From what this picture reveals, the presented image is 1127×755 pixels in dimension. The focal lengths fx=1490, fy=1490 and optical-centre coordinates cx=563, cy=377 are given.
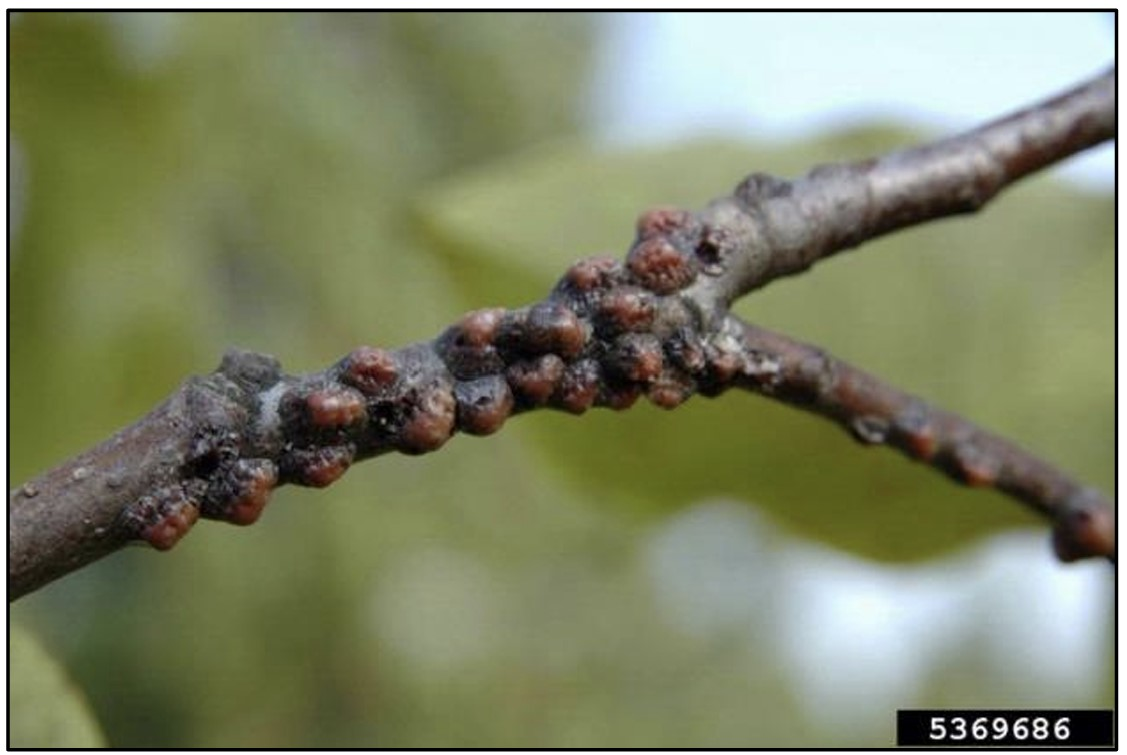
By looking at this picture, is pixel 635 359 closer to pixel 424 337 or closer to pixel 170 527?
pixel 170 527

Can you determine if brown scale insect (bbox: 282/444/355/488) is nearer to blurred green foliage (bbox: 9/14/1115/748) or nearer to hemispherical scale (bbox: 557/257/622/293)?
hemispherical scale (bbox: 557/257/622/293)

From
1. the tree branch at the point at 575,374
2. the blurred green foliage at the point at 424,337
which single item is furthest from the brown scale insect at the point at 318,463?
the blurred green foliage at the point at 424,337

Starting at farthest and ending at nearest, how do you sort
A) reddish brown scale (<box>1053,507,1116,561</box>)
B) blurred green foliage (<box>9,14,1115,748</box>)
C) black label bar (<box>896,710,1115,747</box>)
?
blurred green foliage (<box>9,14,1115,748</box>) → black label bar (<box>896,710,1115,747</box>) → reddish brown scale (<box>1053,507,1116,561</box>)

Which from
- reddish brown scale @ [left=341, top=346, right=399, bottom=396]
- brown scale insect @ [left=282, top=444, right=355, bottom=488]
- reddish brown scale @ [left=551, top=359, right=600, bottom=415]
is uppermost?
reddish brown scale @ [left=551, top=359, right=600, bottom=415]

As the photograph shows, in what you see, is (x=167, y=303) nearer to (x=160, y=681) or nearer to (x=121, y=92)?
(x=121, y=92)

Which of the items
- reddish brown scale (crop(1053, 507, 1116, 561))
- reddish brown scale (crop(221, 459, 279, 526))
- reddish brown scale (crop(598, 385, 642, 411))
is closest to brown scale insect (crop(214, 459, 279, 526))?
reddish brown scale (crop(221, 459, 279, 526))

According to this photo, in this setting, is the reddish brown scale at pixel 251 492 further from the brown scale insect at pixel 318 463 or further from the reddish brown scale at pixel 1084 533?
the reddish brown scale at pixel 1084 533
